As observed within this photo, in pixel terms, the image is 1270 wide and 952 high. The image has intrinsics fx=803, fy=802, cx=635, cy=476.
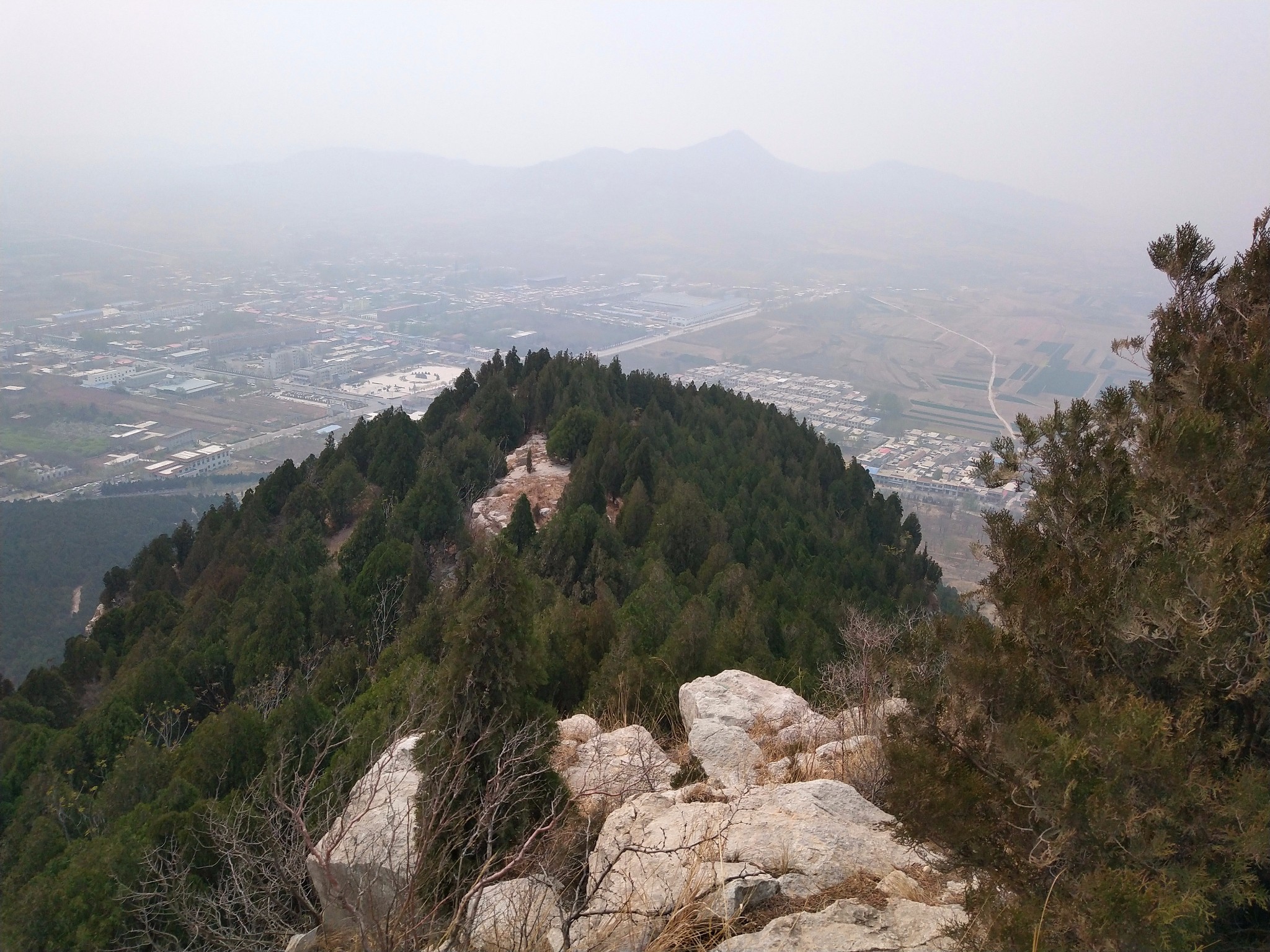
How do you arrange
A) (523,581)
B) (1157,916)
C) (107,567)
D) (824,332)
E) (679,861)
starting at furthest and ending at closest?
(824,332) → (107,567) → (523,581) → (679,861) → (1157,916)

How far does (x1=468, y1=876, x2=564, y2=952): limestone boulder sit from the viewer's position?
4320mm

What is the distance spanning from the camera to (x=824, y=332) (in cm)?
7800

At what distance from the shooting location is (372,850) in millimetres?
5973

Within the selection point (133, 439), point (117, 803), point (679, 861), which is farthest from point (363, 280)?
point (679, 861)

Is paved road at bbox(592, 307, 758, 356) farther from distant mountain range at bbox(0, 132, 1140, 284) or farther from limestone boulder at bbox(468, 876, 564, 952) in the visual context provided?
limestone boulder at bbox(468, 876, 564, 952)

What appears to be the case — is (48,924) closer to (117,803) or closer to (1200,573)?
(117,803)

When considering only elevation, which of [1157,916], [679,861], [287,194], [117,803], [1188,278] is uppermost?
[287,194]

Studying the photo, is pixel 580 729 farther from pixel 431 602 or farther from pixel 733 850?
pixel 431 602

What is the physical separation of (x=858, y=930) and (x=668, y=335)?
2998 inches

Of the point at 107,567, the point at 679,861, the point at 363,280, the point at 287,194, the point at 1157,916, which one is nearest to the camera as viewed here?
the point at 1157,916

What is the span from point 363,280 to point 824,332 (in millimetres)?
52874

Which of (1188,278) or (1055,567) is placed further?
(1188,278)

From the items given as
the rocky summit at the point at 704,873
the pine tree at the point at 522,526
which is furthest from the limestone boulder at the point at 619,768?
the pine tree at the point at 522,526

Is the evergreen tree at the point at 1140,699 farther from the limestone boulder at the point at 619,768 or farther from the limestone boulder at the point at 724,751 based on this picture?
the limestone boulder at the point at 724,751
